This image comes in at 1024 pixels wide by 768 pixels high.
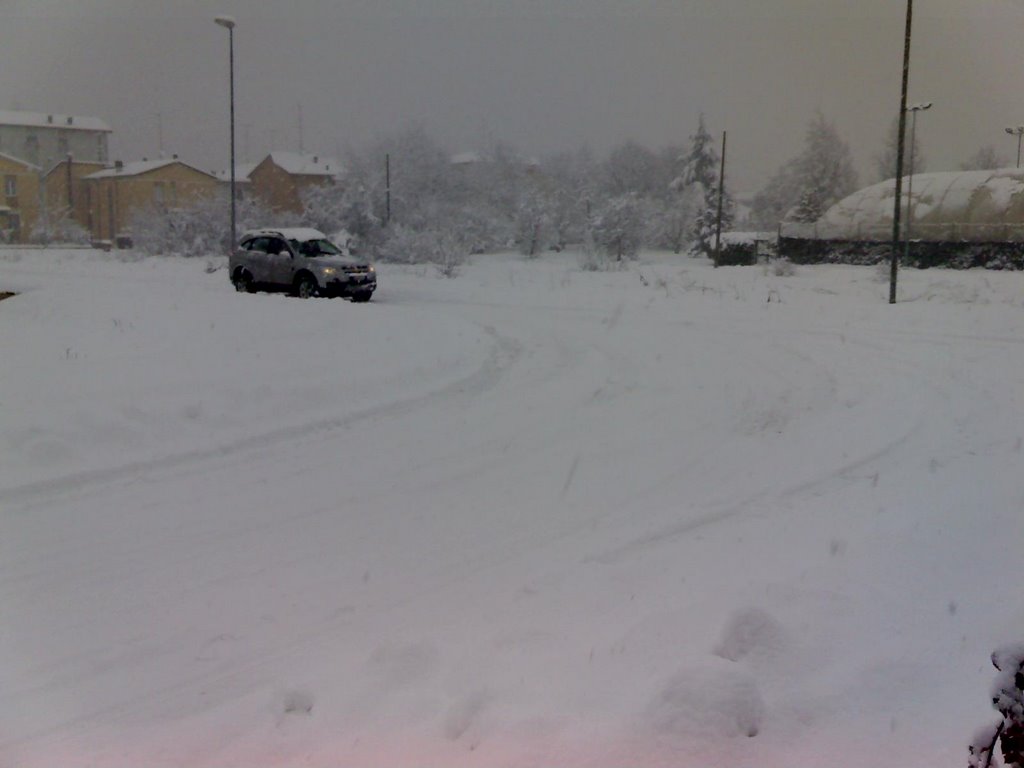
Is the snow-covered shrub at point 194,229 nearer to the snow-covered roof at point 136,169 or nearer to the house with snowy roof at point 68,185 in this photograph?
the snow-covered roof at point 136,169

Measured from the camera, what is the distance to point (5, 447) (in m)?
7.34

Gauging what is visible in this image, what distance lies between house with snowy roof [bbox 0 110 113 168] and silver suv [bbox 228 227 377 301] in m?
4.28

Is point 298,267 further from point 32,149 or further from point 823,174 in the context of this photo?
point 823,174

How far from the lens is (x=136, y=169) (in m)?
36.0

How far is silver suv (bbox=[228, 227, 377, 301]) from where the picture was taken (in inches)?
867

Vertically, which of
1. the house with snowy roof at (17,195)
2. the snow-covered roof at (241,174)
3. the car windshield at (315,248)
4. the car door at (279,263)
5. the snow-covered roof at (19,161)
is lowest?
the car door at (279,263)

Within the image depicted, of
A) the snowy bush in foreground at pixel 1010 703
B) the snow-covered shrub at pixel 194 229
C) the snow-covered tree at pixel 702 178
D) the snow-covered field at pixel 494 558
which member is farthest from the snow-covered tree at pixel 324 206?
the snowy bush in foreground at pixel 1010 703

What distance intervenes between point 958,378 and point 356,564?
32.5 feet

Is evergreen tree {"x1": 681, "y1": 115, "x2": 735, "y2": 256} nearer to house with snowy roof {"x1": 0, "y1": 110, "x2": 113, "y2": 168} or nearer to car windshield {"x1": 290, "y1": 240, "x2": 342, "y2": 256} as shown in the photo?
car windshield {"x1": 290, "y1": 240, "x2": 342, "y2": 256}

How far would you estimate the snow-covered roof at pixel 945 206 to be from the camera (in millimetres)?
42062

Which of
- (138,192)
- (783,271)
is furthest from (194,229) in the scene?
(783,271)

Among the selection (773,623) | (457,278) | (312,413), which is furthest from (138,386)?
(457,278)

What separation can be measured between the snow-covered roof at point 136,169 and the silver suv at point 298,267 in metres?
8.71

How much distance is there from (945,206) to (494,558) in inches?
1810
